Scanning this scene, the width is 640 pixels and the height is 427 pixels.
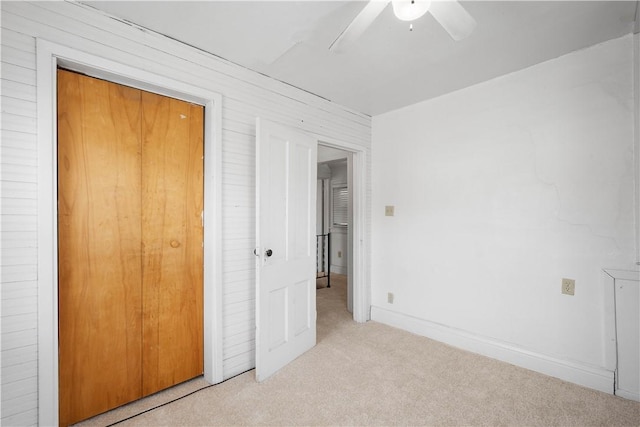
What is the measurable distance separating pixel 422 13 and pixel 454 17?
0.48 feet

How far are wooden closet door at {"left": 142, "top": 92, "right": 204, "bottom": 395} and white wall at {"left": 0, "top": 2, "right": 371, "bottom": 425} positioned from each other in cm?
21

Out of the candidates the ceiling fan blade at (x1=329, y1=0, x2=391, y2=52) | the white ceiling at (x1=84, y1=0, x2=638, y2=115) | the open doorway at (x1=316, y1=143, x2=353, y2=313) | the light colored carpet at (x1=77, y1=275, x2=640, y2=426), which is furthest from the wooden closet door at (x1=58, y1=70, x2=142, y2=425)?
the open doorway at (x1=316, y1=143, x2=353, y2=313)

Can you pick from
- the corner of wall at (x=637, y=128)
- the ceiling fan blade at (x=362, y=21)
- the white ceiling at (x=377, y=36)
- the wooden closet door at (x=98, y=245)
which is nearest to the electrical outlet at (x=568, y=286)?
the corner of wall at (x=637, y=128)

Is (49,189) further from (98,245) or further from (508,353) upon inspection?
(508,353)

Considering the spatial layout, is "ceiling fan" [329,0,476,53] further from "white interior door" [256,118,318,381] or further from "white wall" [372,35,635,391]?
"white wall" [372,35,635,391]

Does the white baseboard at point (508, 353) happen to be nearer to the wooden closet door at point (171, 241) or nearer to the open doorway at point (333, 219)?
the wooden closet door at point (171, 241)

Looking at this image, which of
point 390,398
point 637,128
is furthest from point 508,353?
point 637,128

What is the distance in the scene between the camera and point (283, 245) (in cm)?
244

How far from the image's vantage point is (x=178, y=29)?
6.20 ft

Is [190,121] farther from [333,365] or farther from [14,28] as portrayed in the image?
[333,365]

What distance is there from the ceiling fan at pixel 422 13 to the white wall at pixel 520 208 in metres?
1.46

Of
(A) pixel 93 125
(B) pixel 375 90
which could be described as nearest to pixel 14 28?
(A) pixel 93 125

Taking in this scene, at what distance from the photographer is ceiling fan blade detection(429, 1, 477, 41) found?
49.6 inches

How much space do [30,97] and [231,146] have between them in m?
1.13
